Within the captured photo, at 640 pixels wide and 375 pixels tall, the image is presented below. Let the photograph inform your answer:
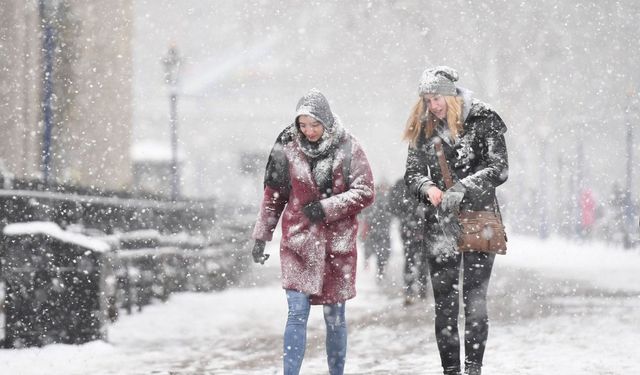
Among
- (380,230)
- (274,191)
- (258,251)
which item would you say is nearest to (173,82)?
(380,230)

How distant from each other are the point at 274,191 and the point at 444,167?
3.10 ft

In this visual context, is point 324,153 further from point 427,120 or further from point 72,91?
point 72,91

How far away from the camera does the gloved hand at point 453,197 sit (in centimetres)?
537

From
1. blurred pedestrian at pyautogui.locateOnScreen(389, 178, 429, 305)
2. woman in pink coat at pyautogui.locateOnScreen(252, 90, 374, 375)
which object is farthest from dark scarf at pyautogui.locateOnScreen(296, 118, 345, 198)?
blurred pedestrian at pyautogui.locateOnScreen(389, 178, 429, 305)

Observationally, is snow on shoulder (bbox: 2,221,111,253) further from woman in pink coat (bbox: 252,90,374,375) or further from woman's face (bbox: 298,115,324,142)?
woman's face (bbox: 298,115,324,142)

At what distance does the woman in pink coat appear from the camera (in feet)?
17.8

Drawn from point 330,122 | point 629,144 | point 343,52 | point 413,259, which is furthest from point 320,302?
point 343,52

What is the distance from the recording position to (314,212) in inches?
212

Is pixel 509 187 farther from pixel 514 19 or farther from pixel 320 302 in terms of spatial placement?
pixel 320 302

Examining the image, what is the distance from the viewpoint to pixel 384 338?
898 cm

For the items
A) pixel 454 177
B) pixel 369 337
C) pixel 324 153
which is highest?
pixel 324 153

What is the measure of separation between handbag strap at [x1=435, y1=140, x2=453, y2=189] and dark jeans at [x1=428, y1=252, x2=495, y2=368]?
389 mm

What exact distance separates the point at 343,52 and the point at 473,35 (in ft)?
24.9

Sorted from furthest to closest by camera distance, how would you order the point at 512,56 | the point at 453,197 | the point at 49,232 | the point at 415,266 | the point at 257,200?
the point at 257,200, the point at 512,56, the point at 415,266, the point at 49,232, the point at 453,197
